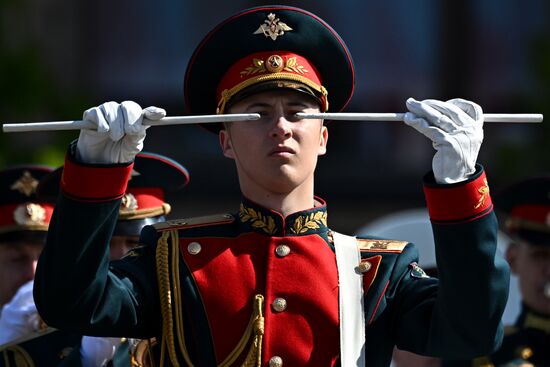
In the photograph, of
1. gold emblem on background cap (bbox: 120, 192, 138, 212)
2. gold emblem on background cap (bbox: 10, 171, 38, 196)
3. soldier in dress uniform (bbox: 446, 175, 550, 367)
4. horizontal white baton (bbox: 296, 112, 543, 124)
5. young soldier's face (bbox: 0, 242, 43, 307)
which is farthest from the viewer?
soldier in dress uniform (bbox: 446, 175, 550, 367)

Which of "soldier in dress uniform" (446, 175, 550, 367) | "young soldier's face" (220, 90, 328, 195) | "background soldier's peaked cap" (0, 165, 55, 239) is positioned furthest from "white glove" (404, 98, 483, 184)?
"background soldier's peaked cap" (0, 165, 55, 239)

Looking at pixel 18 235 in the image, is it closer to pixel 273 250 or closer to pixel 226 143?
pixel 226 143

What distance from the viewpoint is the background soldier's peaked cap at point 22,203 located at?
644cm

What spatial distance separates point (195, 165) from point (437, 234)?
10817mm

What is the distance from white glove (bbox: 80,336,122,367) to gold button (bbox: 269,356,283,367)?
4.49 feet

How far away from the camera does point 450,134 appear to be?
4098mm

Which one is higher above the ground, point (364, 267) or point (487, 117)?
point (487, 117)

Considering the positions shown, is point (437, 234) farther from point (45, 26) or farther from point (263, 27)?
point (45, 26)

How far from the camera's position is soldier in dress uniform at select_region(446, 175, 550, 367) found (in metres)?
6.82

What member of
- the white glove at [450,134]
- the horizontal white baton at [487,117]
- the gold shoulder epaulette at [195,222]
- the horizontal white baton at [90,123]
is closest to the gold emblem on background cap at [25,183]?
the gold shoulder epaulette at [195,222]

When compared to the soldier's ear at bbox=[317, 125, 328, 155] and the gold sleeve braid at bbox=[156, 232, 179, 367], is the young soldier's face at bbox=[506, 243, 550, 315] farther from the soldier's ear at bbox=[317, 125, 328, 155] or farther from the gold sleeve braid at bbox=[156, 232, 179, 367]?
the gold sleeve braid at bbox=[156, 232, 179, 367]

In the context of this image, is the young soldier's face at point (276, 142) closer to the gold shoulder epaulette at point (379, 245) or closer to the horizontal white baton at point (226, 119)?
the horizontal white baton at point (226, 119)

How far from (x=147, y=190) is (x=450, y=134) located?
236 cm

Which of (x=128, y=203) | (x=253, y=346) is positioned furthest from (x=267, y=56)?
(x=128, y=203)
